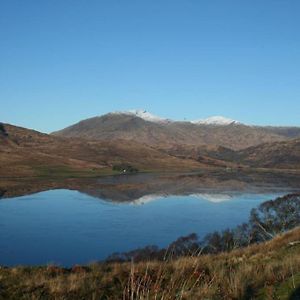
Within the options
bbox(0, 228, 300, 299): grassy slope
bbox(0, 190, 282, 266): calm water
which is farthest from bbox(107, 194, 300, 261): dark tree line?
bbox(0, 228, 300, 299): grassy slope

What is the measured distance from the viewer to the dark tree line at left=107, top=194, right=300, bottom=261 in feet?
116

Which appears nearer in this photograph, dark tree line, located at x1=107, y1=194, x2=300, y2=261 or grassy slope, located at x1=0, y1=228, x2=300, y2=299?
grassy slope, located at x1=0, y1=228, x2=300, y2=299

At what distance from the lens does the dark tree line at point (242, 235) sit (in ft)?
116

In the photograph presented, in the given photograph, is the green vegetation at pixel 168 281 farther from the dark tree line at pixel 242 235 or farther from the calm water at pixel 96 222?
the calm water at pixel 96 222

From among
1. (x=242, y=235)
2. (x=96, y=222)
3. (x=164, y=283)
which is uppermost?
(x=164, y=283)

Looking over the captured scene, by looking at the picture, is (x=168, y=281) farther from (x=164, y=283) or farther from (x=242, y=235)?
(x=242, y=235)

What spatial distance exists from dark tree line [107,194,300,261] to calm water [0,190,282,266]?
121 inches

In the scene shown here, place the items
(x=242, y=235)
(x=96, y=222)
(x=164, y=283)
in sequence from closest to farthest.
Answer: (x=164, y=283) < (x=242, y=235) < (x=96, y=222)

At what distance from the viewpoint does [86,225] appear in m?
53.2

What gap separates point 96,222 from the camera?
181ft

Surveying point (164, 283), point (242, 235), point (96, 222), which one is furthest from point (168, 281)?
point (96, 222)

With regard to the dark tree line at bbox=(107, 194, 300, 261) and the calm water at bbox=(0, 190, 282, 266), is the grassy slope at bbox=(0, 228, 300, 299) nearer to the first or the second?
the dark tree line at bbox=(107, 194, 300, 261)

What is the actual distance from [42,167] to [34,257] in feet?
398

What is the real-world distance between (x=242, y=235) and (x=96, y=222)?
19209mm
